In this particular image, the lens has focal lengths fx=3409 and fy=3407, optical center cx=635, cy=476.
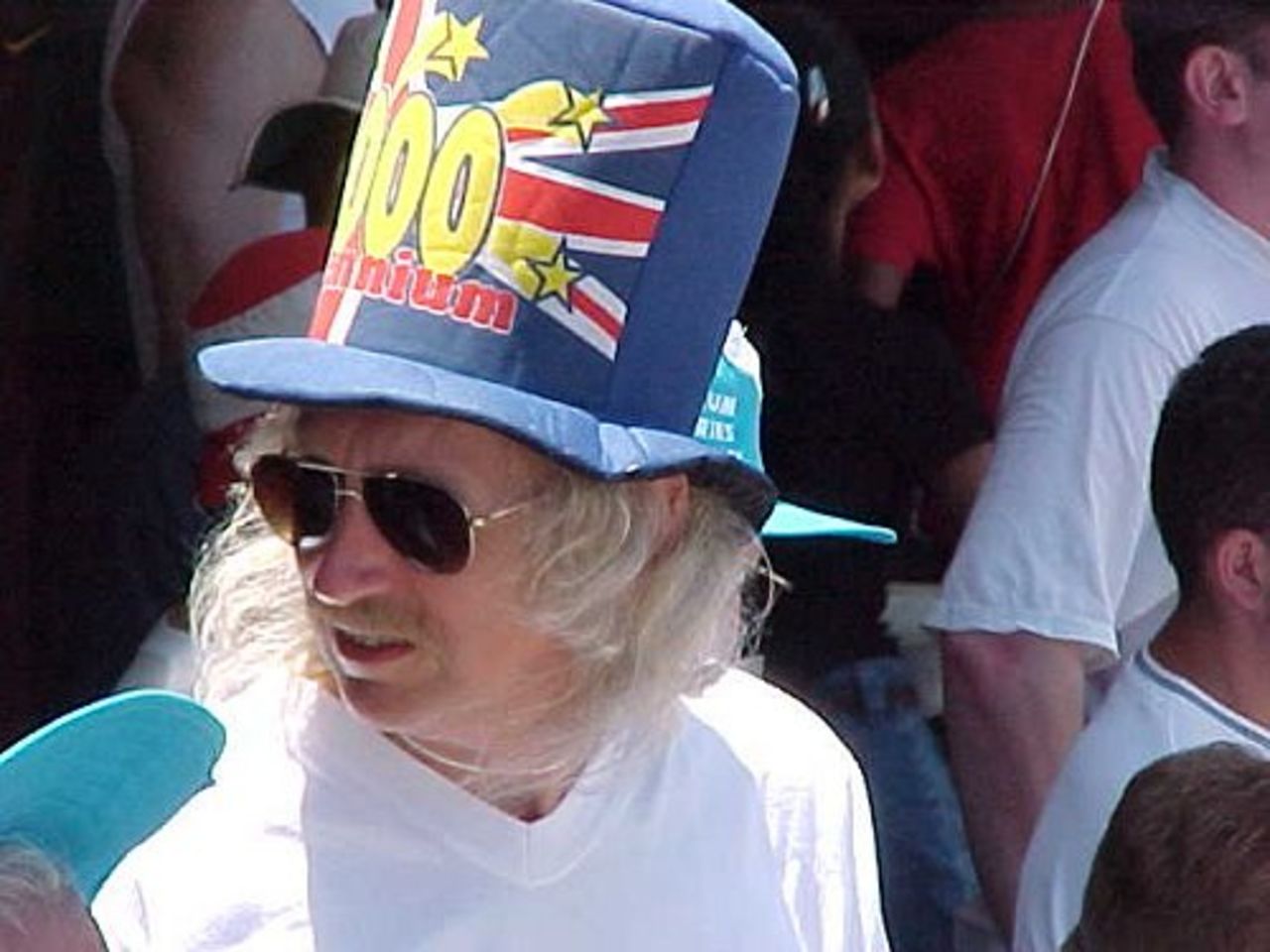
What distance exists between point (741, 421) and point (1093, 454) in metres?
1.20

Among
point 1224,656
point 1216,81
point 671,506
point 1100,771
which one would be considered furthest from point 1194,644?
point 671,506

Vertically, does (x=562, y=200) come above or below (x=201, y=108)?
above

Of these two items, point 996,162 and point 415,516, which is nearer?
point 415,516

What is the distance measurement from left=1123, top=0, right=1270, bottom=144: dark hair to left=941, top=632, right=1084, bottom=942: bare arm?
0.66 metres

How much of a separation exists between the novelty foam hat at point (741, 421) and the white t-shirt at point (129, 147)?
107cm

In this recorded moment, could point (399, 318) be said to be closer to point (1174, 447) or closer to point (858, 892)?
point (858, 892)

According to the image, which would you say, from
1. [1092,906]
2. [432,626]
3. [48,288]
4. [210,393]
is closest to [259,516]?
[432,626]

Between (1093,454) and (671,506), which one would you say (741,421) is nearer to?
(671,506)

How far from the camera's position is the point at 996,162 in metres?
4.11

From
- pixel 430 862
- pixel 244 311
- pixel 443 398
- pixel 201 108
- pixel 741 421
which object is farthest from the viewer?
pixel 201 108

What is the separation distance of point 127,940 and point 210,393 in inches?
39.8

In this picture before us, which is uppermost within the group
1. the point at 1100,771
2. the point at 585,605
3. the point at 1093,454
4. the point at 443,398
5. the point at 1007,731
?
the point at 443,398

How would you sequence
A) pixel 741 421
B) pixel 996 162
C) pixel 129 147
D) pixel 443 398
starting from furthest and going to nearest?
pixel 996 162 → pixel 129 147 → pixel 741 421 → pixel 443 398

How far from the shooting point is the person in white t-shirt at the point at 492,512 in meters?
2.04
